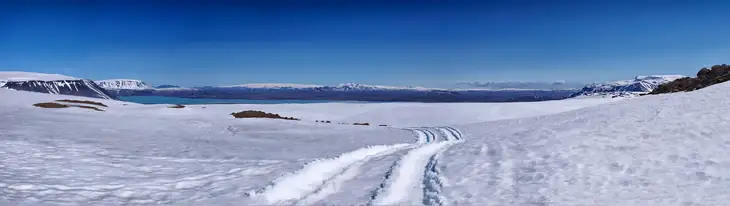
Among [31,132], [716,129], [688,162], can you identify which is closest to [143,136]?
[31,132]

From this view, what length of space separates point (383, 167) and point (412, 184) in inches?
92.7

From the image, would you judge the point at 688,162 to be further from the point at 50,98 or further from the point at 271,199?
the point at 50,98

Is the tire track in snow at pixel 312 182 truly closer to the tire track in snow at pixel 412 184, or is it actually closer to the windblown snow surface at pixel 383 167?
the windblown snow surface at pixel 383 167

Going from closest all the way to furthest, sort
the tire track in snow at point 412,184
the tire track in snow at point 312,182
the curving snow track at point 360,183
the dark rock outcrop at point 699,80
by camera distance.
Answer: the tire track in snow at point 412,184, the curving snow track at point 360,183, the tire track in snow at point 312,182, the dark rock outcrop at point 699,80

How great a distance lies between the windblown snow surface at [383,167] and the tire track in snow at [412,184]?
0.13 ft

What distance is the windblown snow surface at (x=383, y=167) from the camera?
8.92m

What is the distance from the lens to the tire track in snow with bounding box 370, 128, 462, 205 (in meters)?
8.84

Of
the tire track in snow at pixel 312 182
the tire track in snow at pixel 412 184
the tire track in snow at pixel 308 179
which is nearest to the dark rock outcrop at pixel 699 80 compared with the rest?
the tire track in snow at pixel 412 184

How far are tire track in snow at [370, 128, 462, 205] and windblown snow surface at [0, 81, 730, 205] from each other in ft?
0.13

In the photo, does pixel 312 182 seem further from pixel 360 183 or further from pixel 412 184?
pixel 412 184

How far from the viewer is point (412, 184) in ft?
33.8

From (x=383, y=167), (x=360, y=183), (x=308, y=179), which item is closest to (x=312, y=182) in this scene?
(x=308, y=179)

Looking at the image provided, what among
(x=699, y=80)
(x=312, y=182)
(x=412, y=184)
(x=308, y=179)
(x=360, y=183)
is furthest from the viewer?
(x=699, y=80)

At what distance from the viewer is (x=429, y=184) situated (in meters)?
10.2
